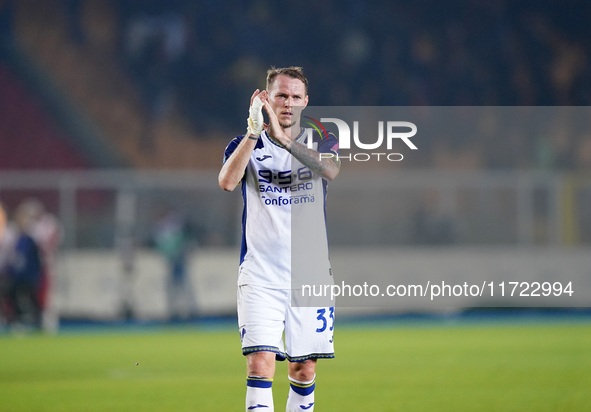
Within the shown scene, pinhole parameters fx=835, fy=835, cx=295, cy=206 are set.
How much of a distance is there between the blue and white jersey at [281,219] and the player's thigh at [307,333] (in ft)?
0.54

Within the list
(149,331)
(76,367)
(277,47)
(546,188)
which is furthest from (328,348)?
(277,47)

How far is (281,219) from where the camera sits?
4609 mm

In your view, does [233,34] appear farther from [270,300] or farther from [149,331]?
[270,300]

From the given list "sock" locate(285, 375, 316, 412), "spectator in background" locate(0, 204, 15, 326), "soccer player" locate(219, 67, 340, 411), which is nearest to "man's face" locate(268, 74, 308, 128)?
"soccer player" locate(219, 67, 340, 411)

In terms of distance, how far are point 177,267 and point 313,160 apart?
40.4 feet

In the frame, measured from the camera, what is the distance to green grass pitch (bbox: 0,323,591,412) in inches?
270

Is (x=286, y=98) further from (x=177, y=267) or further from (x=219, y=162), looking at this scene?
(x=219, y=162)

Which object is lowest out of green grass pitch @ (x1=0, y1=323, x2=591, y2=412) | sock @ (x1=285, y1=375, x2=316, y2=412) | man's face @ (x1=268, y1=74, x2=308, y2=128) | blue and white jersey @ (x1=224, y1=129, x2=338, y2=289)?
green grass pitch @ (x1=0, y1=323, x2=591, y2=412)

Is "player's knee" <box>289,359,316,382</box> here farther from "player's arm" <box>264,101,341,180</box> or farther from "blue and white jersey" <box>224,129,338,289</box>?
"player's arm" <box>264,101,341,180</box>

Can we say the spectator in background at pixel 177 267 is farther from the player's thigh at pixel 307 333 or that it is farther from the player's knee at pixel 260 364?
the player's knee at pixel 260 364

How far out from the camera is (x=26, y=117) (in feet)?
85.0

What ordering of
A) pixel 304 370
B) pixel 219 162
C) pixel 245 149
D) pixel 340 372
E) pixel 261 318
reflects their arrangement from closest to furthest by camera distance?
pixel 245 149
pixel 261 318
pixel 304 370
pixel 340 372
pixel 219 162

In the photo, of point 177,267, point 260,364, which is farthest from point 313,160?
point 177,267

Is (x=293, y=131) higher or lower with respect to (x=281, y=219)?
higher
